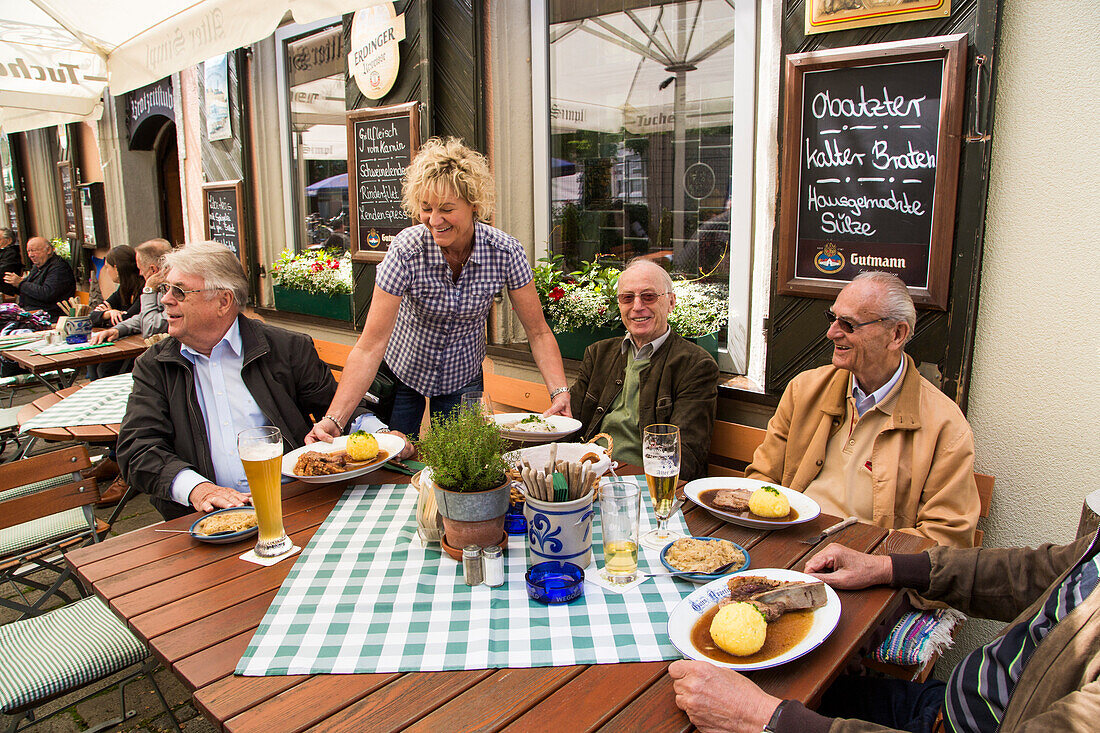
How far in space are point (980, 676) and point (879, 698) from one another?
16.2 inches

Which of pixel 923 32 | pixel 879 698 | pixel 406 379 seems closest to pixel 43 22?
pixel 406 379

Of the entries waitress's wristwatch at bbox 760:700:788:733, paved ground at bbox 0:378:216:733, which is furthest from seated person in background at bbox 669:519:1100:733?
paved ground at bbox 0:378:216:733

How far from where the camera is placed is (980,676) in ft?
4.78

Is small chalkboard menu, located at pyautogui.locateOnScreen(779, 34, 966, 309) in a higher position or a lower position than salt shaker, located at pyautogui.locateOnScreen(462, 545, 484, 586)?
higher

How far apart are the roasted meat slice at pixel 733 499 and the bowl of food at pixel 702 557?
0.19m

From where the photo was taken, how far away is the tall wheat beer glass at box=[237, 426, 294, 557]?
1.73 m

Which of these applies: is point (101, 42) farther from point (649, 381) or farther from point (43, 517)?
point (649, 381)

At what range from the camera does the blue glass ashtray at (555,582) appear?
152 cm

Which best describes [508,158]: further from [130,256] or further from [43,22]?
[130,256]

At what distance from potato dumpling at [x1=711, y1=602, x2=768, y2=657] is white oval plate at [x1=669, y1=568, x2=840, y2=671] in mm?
33

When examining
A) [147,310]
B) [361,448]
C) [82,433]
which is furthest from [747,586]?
[147,310]

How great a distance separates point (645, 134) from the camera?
3.86 metres

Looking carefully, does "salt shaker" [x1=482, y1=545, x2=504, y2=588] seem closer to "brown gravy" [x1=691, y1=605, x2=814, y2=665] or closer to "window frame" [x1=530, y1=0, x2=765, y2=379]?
"brown gravy" [x1=691, y1=605, x2=814, y2=665]

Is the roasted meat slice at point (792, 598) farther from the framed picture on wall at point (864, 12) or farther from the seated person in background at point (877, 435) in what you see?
the framed picture on wall at point (864, 12)
